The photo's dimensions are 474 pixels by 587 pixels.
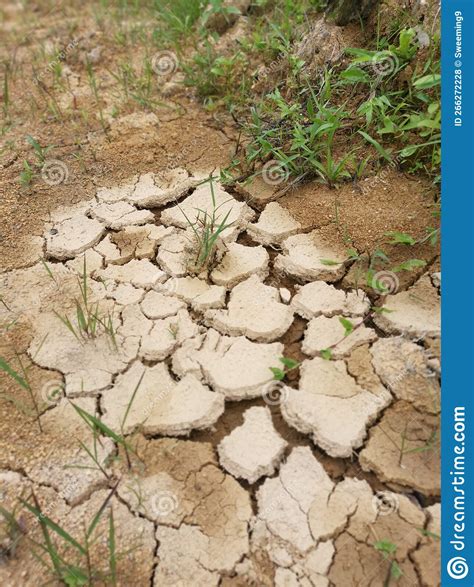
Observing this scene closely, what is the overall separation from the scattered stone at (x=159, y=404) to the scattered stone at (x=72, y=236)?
0.72 metres

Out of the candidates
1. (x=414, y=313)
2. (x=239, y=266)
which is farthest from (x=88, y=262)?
(x=414, y=313)

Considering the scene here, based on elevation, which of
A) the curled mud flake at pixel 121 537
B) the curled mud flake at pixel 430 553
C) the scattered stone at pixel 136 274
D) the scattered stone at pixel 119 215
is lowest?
the curled mud flake at pixel 430 553

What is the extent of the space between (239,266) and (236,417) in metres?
0.68

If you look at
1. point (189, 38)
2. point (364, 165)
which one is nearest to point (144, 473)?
point (364, 165)

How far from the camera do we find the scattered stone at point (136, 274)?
222 cm

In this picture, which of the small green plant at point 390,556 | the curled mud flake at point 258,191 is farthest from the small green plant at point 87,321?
the small green plant at point 390,556

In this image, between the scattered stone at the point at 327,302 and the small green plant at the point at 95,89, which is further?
the small green plant at the point at 95,89

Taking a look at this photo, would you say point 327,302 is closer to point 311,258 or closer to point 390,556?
point 311,258

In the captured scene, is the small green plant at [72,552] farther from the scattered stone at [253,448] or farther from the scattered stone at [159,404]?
the scattered stone at [253,448]

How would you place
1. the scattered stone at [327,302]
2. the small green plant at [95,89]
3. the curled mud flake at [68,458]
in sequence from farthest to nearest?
the small green plant at [95,89] < the scattered stone at [327,302] < the curled mud flake at [68,458]

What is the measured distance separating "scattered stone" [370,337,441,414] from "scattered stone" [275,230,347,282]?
1.24ft

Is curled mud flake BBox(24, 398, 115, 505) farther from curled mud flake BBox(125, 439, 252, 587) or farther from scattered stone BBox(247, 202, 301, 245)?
scattered stone BBox(247, 202, 301, 245)

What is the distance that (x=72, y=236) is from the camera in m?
2.42

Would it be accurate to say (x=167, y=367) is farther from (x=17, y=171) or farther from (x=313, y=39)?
(x=313, y=39)
